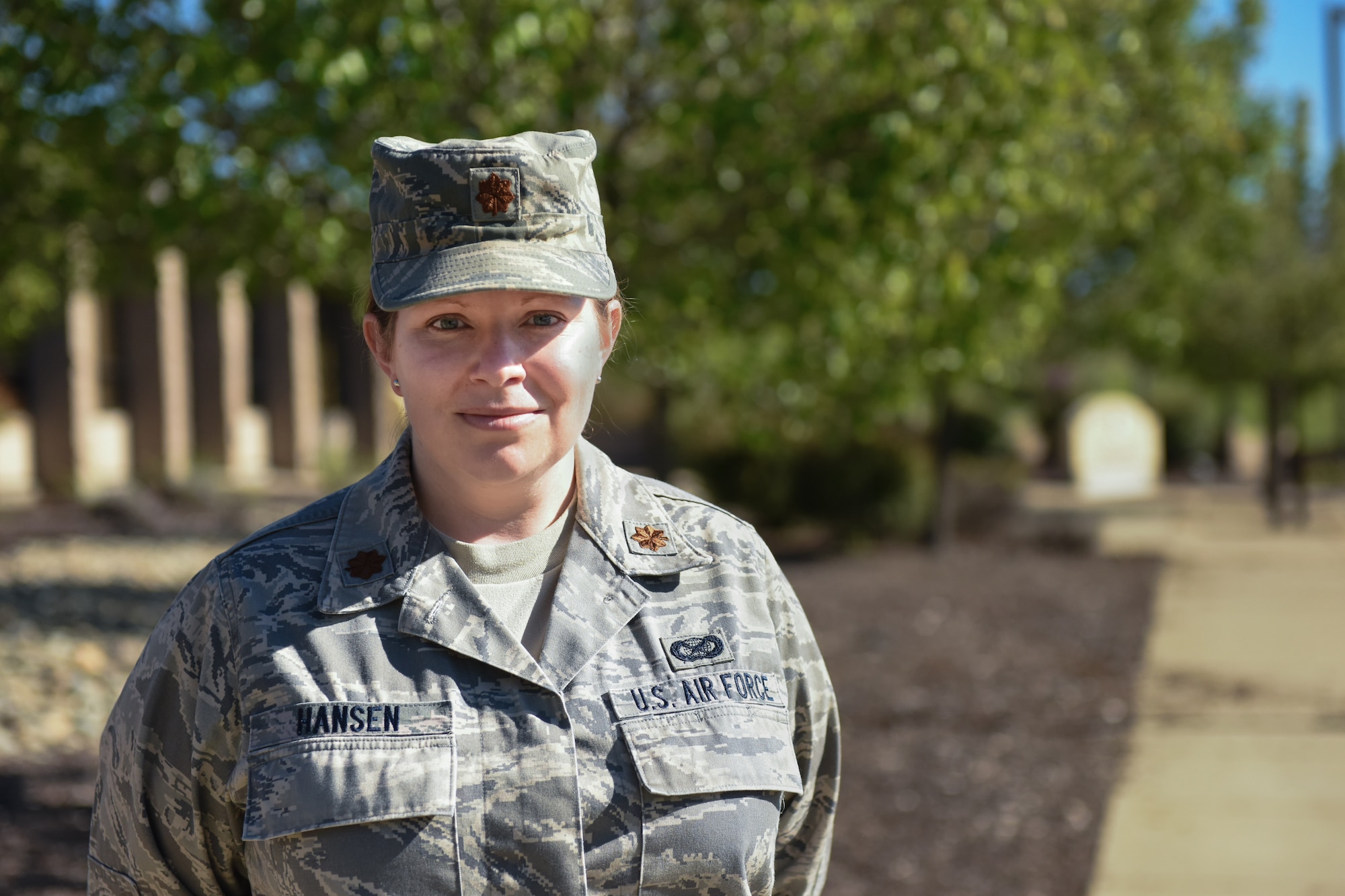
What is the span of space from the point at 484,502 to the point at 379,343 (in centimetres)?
29

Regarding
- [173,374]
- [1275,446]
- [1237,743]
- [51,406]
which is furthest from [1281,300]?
[51,406]

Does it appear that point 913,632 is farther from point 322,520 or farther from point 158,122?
point 322,520

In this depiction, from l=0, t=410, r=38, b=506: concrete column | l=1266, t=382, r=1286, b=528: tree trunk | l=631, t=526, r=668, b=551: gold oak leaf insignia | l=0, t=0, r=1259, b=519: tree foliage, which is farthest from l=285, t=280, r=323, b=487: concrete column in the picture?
Answer: l=631, t=526, r=668, b=551: gold oak leaf insignia

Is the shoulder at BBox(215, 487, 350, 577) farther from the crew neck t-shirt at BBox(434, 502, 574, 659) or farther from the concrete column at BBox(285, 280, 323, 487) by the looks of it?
the concrete column at BBox(285, 280, 323, 487)

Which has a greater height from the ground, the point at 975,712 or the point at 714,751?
the point at 714,751

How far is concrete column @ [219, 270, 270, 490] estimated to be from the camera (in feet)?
68.6

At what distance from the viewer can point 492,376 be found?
1.87 m

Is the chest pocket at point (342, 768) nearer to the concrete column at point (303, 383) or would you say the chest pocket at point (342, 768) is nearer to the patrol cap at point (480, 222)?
the patrol cap at point (480, 222)

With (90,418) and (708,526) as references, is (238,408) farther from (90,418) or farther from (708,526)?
(708,526)

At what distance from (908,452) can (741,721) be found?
1196 cm

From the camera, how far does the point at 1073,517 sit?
1656cm

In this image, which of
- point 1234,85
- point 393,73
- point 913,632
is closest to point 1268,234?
point 1234,85

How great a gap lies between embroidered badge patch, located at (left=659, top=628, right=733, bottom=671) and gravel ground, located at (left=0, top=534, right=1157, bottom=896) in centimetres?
324

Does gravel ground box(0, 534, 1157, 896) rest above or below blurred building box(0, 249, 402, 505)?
below
